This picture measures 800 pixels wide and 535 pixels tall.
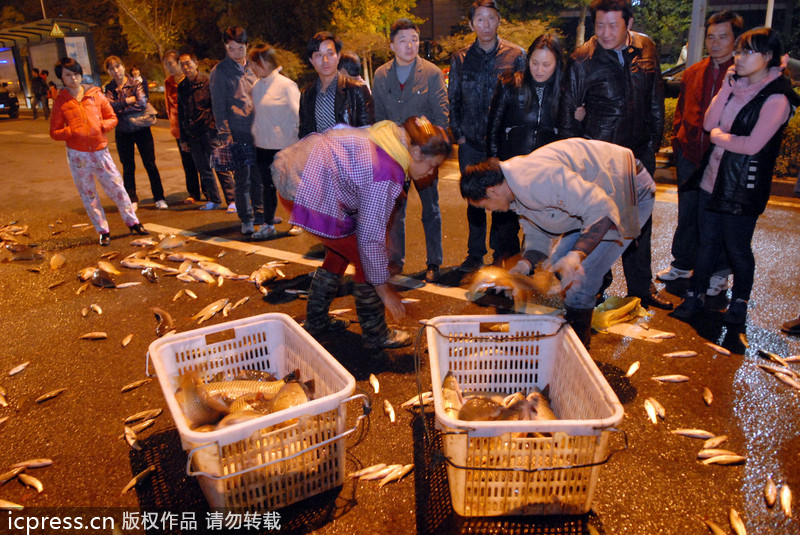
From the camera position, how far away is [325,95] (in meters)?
5.81

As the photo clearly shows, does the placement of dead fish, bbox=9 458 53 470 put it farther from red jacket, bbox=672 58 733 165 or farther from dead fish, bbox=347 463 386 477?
red jacket, bbox=672 58 733 165

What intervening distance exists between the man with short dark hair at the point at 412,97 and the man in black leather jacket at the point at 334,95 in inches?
10.9

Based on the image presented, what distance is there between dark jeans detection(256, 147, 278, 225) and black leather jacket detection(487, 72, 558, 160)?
2.93 m

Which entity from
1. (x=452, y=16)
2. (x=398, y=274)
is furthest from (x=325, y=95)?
(x=452, y=16)

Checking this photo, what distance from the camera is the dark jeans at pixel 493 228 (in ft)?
18.7

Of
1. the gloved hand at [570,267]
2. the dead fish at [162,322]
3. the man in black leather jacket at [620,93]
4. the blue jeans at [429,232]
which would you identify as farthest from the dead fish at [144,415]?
the man in black leather jacket at [620,93]

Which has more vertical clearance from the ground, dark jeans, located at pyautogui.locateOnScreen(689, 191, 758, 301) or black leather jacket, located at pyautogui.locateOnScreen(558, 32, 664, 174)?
black leather jacket, located at pyautogui.locateOnScreen(558, 32, 664, 174)

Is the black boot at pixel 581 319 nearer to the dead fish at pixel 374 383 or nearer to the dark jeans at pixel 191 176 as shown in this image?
the dead fish at pixel 374 383

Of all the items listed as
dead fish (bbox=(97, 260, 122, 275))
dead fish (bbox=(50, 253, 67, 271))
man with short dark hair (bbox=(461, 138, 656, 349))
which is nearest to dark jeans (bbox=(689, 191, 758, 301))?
man with short dark hair (bbox=(461, 138, 656, 349))

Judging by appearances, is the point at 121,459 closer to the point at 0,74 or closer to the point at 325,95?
the point at 325,95

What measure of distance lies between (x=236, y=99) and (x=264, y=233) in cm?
176

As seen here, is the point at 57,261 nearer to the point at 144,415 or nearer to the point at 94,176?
the point at 94,176

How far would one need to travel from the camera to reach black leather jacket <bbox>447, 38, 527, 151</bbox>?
5.60m

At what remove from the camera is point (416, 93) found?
19.0 ft
